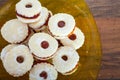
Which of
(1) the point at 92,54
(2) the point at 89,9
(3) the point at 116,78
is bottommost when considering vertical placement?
(3) the point at 116,78

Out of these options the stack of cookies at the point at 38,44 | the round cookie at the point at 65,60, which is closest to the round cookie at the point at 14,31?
the stack of cookies at the point at 38,44

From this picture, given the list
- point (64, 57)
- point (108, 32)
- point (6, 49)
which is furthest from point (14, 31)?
point (108, 32)

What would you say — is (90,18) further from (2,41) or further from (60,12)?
(2,41)

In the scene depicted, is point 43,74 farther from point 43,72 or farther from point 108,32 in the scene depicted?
point 108,32

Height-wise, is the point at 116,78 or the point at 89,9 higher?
the point at 89,9

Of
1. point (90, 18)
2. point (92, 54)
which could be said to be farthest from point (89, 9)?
point (92, 54)

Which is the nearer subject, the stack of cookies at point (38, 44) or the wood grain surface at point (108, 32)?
the stack of cookies at point (38, 44)

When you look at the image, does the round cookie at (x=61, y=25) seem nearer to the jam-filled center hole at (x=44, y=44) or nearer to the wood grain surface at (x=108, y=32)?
the jam-filled center hole at (x=44, y=44)
